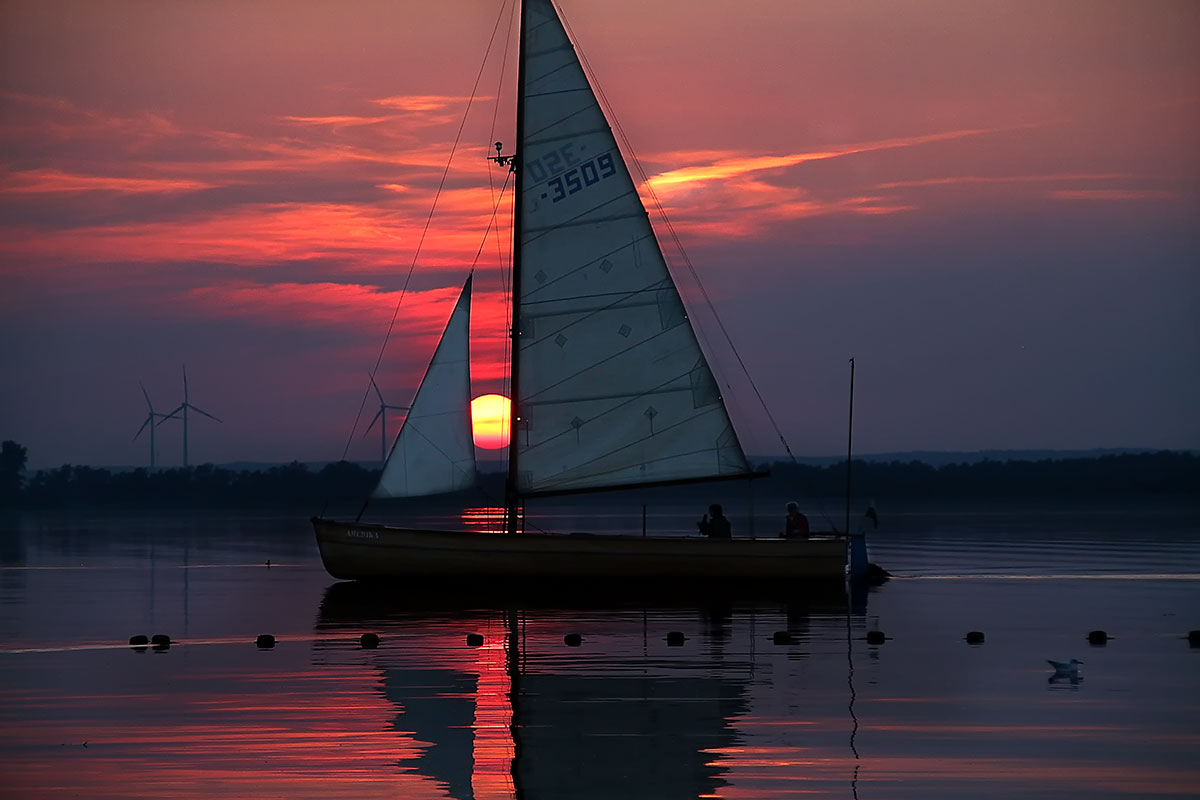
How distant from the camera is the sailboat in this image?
48.3m

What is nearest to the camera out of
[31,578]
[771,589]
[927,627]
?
[927,627]

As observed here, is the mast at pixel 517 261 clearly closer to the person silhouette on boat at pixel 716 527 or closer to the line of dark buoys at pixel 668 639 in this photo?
the person silhouette on boat at pixel 716 527

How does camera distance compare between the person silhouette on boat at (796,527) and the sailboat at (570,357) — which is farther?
the sailboat at (570,357)

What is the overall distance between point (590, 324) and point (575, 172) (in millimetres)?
4180

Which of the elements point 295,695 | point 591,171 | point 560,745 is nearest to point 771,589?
point 591,171

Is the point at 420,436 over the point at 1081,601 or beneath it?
over

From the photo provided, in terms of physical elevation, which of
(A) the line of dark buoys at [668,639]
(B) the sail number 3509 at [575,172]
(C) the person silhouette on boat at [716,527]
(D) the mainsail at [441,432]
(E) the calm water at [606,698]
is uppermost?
(B) the sail number 3509 at [575,172]

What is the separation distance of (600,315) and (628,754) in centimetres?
2921

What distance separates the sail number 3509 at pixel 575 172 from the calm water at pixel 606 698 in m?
11.5

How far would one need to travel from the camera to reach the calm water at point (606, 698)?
1888cm

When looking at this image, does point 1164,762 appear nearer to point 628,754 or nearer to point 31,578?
point 628,754

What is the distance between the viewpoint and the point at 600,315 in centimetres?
4862

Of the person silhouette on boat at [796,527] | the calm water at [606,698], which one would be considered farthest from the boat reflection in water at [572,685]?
the person silhouette on boat at [796,527]

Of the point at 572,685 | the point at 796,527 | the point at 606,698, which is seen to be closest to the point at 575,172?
the point at 796,527
